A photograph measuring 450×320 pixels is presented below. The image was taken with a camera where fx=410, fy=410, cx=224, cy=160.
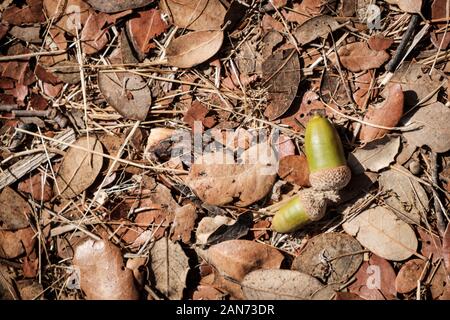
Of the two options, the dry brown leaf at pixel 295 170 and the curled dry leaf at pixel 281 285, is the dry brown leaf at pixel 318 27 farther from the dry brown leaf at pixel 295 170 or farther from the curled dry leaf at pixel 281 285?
the curled dry leaf at pixel 281 285

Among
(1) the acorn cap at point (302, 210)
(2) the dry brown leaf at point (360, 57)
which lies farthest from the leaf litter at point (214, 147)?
(1) the acorn cap at point (302, 210)

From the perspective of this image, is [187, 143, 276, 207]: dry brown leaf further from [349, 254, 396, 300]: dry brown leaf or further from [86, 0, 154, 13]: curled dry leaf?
[86, 0, 154, 13]: curled dry leaf

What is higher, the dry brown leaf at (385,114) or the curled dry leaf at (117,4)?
the curled dry leaf at (117,4)

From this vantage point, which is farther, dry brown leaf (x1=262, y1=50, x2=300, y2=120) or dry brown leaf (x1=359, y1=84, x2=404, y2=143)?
dry brown leaf (x1=262, y1=50, x2=300, y2=120)

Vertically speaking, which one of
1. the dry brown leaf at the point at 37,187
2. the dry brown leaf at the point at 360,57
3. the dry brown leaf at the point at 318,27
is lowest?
the dry brown leaf at the point at 37,187

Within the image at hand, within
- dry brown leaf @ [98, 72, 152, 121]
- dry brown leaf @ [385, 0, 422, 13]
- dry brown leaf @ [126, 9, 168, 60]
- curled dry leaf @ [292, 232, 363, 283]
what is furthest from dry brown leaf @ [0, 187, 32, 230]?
dry brown leaf @ [385, 0, 422, 13]

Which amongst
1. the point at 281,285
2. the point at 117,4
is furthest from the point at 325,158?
the point at 117,4
